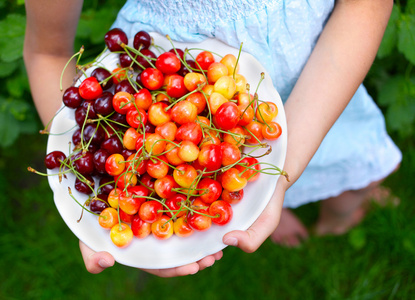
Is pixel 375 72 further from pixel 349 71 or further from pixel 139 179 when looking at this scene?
pixel 139 179

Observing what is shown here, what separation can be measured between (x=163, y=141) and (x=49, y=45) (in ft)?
Result: 1.82

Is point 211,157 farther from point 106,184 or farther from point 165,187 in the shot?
point 106,184

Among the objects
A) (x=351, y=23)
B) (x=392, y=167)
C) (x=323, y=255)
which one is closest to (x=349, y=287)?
(x=323, y=255)

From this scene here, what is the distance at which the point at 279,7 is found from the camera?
44.1 inches

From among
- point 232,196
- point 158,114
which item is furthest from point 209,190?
point 158,114

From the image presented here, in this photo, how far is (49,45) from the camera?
122cm

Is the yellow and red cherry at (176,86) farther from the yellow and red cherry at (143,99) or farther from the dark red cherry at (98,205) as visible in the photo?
the dark red cherry at (98,205)

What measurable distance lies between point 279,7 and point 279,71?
0.76ft

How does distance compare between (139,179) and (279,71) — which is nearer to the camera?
(139,179)

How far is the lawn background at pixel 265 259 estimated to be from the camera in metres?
1.89

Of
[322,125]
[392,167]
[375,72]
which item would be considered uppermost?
[322,125]

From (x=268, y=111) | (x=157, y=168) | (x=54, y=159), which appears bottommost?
(x=54, y=159)

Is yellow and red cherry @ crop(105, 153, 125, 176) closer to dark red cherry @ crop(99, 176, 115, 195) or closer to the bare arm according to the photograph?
dark red cherry @ crop(99, 176, 115, 195)

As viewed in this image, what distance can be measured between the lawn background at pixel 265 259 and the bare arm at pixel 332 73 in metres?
0.80
